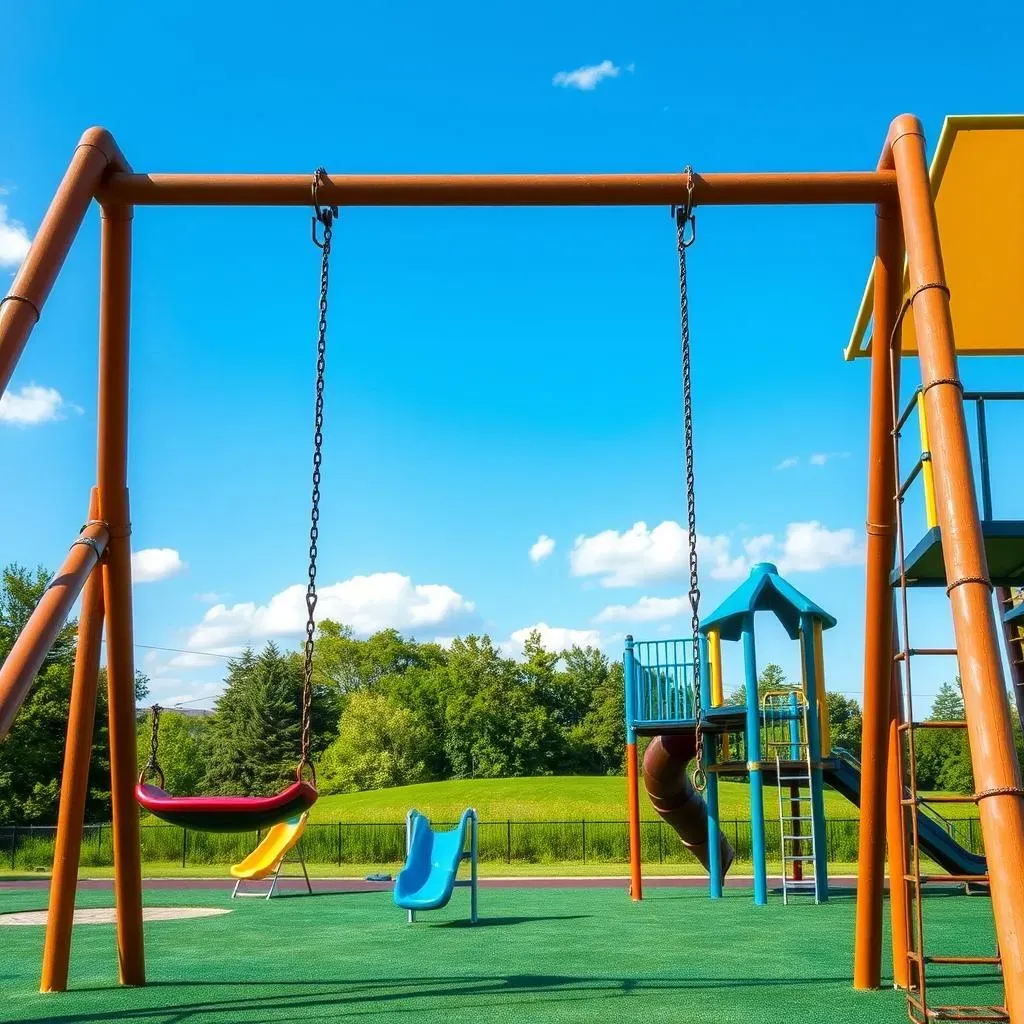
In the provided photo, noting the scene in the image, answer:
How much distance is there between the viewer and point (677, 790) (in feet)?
62.1

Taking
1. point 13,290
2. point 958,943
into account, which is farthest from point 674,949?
point 13,290

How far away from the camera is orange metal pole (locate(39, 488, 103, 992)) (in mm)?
7086

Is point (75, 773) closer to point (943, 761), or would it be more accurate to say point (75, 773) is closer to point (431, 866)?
point (431, 866)

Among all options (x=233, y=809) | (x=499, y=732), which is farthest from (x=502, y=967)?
(x=499, y=732)

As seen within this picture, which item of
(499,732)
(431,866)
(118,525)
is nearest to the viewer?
(118,525)

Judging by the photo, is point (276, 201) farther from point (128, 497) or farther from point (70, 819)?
point (70, 819)

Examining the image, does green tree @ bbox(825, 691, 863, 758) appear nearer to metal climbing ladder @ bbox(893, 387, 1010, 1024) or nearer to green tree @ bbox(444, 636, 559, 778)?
green tree @ bbox(444, 636, 559, 778)

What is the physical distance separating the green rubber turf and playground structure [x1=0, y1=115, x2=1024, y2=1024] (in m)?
0.65

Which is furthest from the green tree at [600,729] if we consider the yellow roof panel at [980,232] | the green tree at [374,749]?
the yellow roof panel at [980,232]

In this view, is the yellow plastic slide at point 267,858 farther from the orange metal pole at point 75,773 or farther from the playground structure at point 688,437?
the playground structure at point 688,437

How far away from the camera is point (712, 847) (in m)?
17.0

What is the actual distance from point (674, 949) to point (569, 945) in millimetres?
1038

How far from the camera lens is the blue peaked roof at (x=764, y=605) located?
669 inches

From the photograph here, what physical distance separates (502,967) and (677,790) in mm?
10564
